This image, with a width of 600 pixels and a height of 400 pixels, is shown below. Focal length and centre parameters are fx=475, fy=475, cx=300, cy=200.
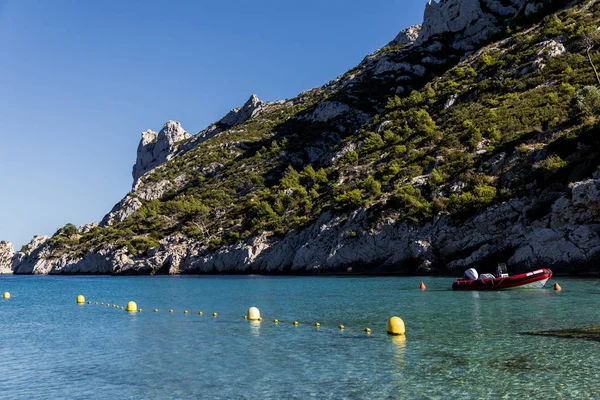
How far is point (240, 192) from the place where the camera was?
100m

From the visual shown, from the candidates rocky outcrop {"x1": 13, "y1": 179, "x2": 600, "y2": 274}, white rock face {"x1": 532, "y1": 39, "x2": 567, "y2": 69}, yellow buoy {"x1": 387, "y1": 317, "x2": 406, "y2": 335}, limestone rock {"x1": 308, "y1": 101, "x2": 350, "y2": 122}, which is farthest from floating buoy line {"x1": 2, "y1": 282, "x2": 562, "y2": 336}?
limestone rock {"x1": 308, "y1": 101, "x2": 350, "y2": 122}

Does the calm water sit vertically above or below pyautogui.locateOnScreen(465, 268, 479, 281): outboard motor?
below

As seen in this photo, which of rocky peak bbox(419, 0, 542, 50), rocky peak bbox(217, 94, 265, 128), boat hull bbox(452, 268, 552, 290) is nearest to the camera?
boat hull bbox(452, 268, 552, 290)

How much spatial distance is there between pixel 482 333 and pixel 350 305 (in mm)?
11648

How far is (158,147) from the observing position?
16700 centimetres

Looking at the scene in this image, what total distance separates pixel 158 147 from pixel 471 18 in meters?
109

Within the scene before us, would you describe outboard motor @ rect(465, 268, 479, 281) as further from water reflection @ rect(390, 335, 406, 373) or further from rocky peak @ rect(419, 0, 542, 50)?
rocky peak @ rect(419, 0, 542, 50)

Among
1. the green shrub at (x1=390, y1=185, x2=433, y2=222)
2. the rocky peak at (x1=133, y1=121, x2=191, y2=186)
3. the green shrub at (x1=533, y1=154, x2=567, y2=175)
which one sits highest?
the rocky peak at (x1=133, y1=121, x2=191, y2=186)

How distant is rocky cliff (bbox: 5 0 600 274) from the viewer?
153 feet

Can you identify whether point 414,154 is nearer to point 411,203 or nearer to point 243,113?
point 411,203

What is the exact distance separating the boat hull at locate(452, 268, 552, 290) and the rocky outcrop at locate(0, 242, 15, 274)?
532ft

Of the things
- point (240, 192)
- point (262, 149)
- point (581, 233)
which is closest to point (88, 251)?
point (240, 192)

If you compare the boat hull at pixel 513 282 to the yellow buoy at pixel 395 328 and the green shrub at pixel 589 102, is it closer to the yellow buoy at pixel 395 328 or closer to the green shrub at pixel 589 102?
the yellow buoy at pixel 395 328

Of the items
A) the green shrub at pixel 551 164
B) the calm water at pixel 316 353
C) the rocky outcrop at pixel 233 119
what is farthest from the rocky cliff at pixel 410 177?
the calm water at pixel 316 353
